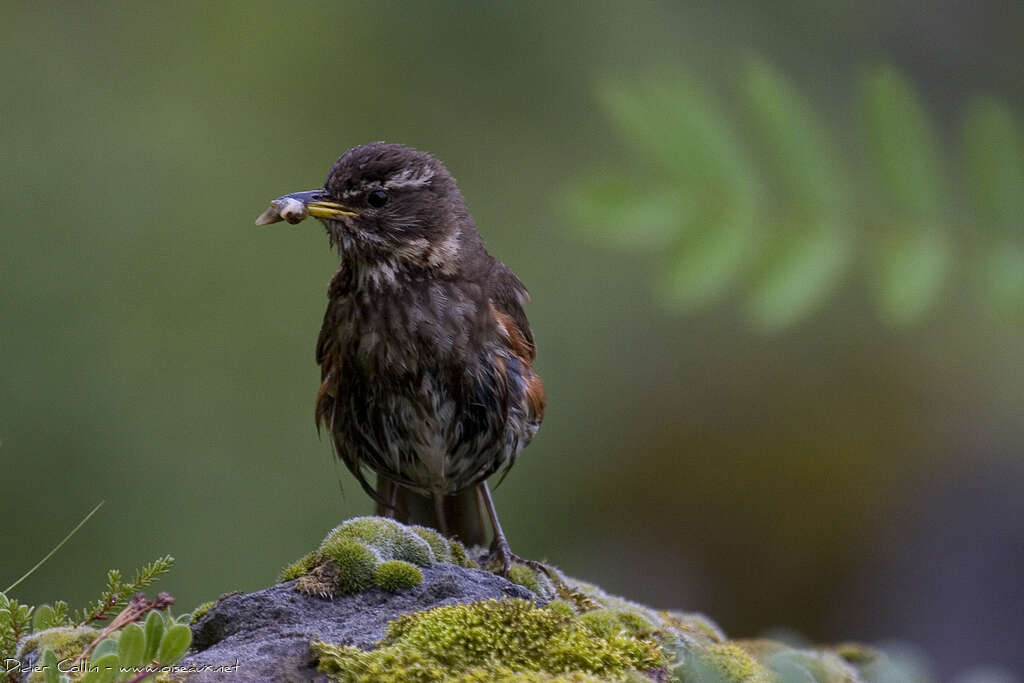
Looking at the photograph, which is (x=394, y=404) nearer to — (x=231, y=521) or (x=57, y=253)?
(x=231, y=521)

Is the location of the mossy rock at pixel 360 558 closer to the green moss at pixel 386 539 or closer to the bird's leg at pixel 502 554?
the green moss at pixel 386 539

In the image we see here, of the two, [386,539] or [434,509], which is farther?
[434,509]

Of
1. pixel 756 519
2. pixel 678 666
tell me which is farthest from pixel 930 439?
pixel 678 666

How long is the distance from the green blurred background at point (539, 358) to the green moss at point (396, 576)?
461 cm

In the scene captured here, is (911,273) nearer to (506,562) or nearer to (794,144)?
(794,144)

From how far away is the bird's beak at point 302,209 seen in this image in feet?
15.7

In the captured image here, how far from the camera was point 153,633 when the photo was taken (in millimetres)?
2363

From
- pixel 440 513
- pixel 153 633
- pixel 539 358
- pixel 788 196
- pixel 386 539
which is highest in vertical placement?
pixel 539 358

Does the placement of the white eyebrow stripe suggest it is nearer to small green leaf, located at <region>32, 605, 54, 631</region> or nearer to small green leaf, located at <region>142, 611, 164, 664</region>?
small green leaf, located at <region>32, 605, 54, 631</region>

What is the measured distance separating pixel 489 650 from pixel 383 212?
8.48 feet

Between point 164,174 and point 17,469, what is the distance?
2937 millimetres

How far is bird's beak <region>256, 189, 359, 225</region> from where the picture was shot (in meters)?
4.79

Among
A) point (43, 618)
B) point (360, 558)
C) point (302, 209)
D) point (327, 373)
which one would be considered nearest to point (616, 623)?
point (360, 558)

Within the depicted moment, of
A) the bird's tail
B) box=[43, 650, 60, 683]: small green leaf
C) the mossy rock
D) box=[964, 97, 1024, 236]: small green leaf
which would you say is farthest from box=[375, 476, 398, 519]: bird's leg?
box=[964, 97, 1024, 236]: small green leaf
